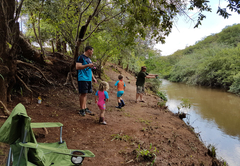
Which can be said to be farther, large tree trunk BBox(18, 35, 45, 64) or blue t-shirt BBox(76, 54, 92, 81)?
large tree trunk BBox(18, 35, 45, 64)

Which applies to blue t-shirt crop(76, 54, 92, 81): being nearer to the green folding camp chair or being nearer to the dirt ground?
the dirt ground

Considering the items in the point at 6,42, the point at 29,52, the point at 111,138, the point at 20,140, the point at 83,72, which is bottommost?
the point at 111,138

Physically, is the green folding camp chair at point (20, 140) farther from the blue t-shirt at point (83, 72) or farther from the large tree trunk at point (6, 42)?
the blue t-shirt at point (83, 72)

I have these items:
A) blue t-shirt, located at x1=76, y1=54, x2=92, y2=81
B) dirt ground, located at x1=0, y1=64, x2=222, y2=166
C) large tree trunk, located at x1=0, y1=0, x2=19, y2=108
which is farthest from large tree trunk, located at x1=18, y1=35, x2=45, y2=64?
blue t-shirt, located at x1=76, y1=54, x2=92, y2=81

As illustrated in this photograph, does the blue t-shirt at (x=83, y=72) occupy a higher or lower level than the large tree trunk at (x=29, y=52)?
lower

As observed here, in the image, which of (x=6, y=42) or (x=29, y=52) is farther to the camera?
(x=29, y=52)

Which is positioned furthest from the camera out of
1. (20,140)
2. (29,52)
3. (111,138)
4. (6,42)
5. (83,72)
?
(29,52)

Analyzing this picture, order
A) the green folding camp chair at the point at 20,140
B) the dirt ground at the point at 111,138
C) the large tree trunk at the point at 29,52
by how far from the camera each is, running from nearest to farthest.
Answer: the green folding camp chair at the point at 20,140 → the dirt ground at the point at 111,138 → the large tree trunk at the point at 29,52

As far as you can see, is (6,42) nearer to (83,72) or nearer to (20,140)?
(83,72)

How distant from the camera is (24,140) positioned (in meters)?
1.50

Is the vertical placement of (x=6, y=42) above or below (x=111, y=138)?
above

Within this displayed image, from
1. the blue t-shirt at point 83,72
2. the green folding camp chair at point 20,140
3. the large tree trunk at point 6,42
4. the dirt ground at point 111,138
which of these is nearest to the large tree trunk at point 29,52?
the dirt ground at point 111,138

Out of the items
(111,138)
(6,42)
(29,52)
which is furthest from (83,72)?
(29,52)

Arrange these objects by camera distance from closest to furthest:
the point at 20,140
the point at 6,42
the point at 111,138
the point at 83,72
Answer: the point at 20,140
the point at 6,42
the point at 111,138
the point at 83,72
